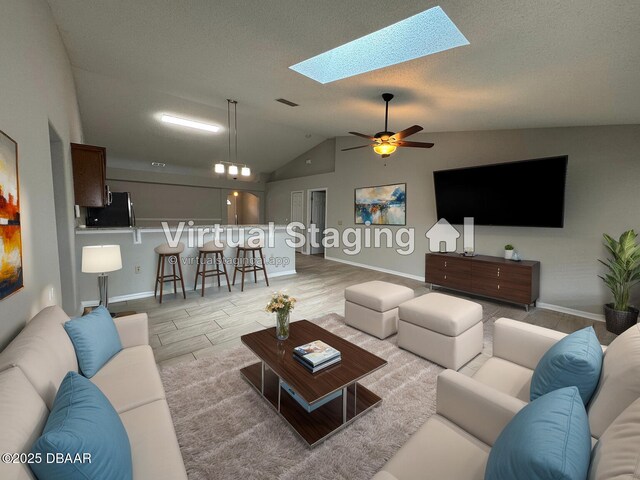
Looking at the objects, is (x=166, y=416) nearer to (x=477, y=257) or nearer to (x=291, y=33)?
(x=291, y=33)

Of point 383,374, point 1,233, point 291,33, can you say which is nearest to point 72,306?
point 1,233

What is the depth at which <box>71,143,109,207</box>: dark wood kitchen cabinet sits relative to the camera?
10.7 ft

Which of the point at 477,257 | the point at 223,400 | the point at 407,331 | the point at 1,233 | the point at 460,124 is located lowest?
the point at 223,400

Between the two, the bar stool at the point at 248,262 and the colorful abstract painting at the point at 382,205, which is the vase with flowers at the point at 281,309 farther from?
the colorful abstract painting at the point at 382,205

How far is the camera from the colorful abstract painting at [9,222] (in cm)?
134

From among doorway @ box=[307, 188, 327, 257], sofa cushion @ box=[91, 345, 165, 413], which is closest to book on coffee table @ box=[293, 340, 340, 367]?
sofa cushion @ box=[91, 345, 165, 413]

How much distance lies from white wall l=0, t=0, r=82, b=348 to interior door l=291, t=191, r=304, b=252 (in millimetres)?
6334

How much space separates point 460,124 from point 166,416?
16.1 ft

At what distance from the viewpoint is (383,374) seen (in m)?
2.42

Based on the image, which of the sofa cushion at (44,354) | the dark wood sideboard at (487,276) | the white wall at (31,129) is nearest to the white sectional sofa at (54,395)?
the sofa cushion at (44,354)

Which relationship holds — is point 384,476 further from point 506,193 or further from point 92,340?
point 506,193

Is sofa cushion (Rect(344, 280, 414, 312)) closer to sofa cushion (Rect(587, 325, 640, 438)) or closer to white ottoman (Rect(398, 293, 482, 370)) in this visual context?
white ottoman (Rect(398, 293, 482, 370))

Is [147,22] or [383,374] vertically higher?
[147,22]

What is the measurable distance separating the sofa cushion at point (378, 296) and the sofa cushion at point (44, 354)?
2439mm
